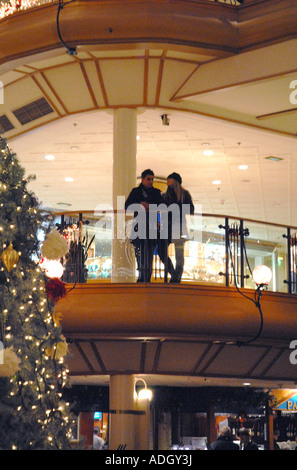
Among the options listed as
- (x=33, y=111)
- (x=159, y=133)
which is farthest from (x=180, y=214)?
(x=33, y=111)

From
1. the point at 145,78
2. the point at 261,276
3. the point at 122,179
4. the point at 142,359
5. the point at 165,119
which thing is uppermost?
the point at 145,78

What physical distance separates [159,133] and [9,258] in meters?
7.57

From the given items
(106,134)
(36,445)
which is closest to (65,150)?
(106,134)

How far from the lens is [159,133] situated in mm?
13125

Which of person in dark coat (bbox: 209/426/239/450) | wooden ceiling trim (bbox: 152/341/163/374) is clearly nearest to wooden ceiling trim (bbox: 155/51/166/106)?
wooden ceiling trim (bbox: 152/341/163/374)

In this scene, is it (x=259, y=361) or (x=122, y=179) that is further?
(x=122, y=179)

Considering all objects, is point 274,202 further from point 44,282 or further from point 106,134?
point 44,282

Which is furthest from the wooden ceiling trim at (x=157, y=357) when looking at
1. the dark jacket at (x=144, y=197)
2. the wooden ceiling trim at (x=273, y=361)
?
the dark jacket at (x=144, y=197)

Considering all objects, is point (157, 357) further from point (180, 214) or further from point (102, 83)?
point (102, 83)

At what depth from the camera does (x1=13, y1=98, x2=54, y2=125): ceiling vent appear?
1205 cm

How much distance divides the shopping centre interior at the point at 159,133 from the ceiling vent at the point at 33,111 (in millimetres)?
20

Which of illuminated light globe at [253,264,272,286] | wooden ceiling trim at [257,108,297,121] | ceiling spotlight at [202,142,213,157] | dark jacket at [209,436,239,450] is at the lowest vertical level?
dark jacket at [209,436,239,450]

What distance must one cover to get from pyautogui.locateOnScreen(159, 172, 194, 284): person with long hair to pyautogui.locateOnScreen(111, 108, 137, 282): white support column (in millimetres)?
843

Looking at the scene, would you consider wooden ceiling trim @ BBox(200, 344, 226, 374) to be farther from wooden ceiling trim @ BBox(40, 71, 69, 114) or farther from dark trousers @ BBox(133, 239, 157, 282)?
wooden ceiling trim @ BBox(40, 71, 69, 114)
